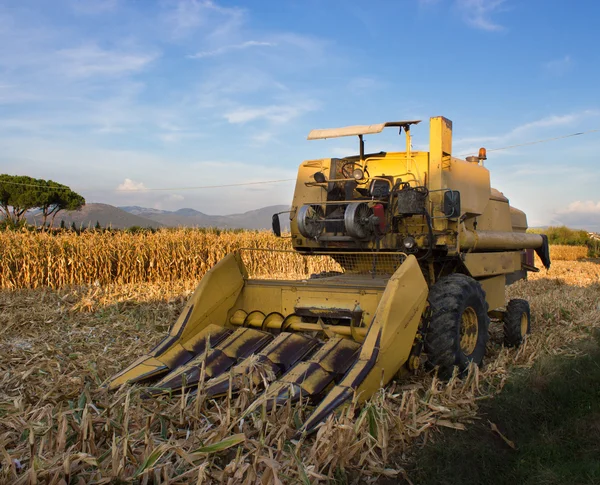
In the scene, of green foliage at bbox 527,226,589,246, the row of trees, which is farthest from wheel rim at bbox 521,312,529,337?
the row of trees

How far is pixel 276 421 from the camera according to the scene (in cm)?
355

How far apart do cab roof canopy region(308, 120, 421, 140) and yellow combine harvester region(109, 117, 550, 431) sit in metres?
0.02

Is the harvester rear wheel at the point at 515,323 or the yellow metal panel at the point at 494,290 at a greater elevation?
the yellow metal panel at the point at 494,290

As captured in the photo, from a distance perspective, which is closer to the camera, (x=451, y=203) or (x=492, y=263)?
(x=451, y=203)

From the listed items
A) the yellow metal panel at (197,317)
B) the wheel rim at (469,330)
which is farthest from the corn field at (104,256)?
the wheel rim at (469,330)

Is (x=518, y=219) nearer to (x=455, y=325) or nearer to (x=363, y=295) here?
(x=455, y=325)

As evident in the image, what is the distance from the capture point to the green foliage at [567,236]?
36969mm

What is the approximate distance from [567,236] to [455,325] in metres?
39.1

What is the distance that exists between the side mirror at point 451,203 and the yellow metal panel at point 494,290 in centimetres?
140

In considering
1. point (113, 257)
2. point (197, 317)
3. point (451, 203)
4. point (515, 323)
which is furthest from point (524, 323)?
point (113, 257)

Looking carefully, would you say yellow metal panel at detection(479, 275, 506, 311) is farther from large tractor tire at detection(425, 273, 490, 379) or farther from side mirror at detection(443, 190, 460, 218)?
side mirror at detection(443, 190, 460, 218)

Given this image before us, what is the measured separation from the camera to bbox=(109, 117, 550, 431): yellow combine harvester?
4.19 meters

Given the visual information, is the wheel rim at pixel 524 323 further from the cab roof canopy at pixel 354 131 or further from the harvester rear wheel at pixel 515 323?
the cab roof canopy at pixel 354 131

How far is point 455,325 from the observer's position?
483 cm
